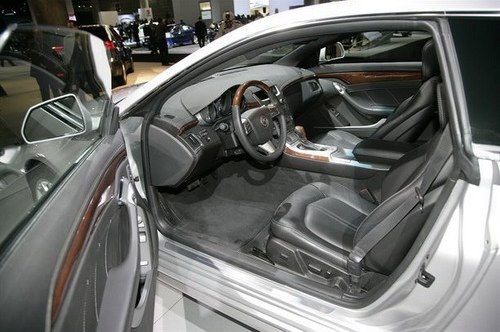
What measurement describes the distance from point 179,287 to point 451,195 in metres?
1.22

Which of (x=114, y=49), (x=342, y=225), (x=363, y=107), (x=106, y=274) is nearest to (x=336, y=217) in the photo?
(x=342, y=225)

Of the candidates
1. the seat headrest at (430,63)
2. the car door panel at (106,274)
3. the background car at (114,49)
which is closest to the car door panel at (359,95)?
the seat headrest at (430,63)

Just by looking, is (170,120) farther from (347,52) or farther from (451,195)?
(347,52)

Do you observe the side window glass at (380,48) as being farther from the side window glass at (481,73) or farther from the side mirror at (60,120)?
the side mirror at (60,120)

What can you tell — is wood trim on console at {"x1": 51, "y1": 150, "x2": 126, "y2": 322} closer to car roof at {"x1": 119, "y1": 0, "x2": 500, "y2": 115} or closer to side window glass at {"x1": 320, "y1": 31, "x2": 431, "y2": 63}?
car roof at {"x1": 119, "y1": 0, "x2": 500, "y2": 115}

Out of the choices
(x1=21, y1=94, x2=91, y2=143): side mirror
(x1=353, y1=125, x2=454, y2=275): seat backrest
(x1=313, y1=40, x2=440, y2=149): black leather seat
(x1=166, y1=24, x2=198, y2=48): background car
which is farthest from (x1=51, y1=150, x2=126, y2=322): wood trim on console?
(x1=166, y1=24, x2=198, y2=48): background car

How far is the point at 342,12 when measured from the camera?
3.70 ft

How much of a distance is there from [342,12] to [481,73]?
18.4 inches

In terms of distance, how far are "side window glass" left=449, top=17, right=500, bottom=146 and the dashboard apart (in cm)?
132

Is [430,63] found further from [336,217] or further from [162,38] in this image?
[162,38]

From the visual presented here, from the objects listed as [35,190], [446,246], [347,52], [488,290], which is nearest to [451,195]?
[446,246]

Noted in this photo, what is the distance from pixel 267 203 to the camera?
2.38 m

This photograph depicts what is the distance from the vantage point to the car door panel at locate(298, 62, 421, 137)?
2977mm

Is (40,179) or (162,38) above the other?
(40,179)
